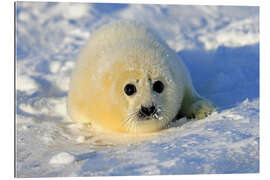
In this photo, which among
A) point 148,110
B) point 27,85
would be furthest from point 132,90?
point 27,85

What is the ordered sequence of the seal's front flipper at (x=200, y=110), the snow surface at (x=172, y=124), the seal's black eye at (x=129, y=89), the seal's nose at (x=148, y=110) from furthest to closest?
the seal's front flipper at (x=200, y=110) → the seal's black eye at (x=129, y=89) → the seal's nose at (x=148, y=110) → the snow surface at (x=172, y=124)

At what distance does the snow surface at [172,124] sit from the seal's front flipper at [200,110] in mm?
125

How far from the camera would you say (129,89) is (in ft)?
10.8

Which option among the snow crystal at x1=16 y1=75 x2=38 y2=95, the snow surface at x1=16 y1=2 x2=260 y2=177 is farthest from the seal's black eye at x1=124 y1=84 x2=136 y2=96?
the snow crystal at x1=16 y1=75 x2=38 y2=95

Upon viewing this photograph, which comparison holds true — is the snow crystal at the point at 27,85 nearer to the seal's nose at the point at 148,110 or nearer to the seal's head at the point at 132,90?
the seal's head at the point at 132,90

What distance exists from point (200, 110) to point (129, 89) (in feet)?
3.13

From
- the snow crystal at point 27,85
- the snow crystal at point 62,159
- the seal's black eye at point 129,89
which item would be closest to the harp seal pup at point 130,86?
the seal's black eye at point 129,89

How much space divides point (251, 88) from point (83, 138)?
230cm

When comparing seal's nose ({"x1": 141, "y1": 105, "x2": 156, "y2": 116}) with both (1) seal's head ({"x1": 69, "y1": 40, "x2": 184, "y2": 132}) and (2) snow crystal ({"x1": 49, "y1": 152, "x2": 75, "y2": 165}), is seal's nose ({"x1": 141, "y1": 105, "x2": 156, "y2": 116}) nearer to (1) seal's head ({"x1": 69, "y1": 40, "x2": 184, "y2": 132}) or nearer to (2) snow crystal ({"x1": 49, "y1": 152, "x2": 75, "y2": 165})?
(1) seal's head ({"x1": 69, "y1": 40, "x2": 184, "y2": 132})

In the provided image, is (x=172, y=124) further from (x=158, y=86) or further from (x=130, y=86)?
(x=130, y=86)

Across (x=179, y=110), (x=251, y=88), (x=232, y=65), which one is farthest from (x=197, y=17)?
(x=179, y=110)

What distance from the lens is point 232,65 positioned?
211 inches

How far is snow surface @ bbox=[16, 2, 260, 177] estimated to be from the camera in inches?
105

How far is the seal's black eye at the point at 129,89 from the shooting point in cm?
329
